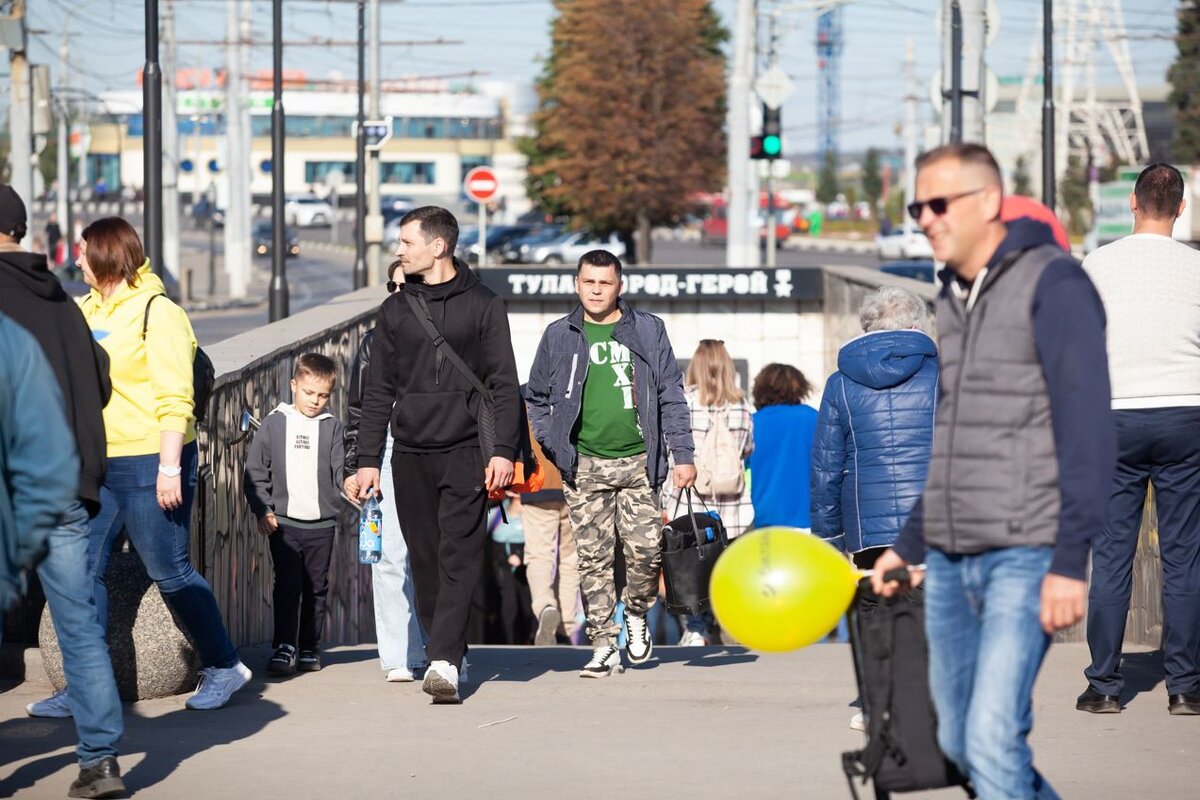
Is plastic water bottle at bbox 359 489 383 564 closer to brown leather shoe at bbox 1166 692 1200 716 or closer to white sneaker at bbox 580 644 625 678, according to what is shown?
white sneaker at bbox 580 644 625 678

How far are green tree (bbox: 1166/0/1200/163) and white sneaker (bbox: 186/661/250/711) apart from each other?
7440cm

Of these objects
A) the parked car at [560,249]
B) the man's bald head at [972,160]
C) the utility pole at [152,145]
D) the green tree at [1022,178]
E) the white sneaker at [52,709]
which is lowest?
the white sneaker at [52,709]

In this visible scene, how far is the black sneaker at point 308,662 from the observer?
8602 mm

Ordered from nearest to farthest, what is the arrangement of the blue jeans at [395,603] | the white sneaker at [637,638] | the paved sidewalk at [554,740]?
the paved sidewalk at [554,740], the blue jeans at [395,603], the white sneaker at [637,638]

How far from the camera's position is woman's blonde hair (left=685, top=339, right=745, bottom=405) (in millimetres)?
10445

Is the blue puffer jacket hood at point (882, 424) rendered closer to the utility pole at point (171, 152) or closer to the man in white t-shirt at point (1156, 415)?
the man in white t-shirt at point (1156, 415)

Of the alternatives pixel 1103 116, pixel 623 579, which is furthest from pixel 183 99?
pixel 623 579

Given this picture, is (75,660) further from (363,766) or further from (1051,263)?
(1051,263)

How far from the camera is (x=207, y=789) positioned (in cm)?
603

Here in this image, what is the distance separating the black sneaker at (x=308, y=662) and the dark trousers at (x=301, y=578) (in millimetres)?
48

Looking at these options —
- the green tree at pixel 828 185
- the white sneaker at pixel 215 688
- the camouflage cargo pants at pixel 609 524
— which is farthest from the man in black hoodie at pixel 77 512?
the green tree at pixel 828 185

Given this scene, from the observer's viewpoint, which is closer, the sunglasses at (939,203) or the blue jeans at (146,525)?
the sunglasses at (939,203)

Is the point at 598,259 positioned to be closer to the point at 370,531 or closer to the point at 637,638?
the point at 370,531

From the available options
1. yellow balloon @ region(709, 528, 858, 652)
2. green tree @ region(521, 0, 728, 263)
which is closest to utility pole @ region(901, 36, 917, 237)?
green tree @ region(521, 0, 728, 263)
